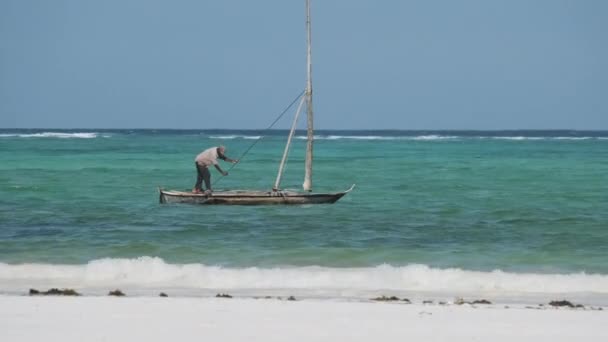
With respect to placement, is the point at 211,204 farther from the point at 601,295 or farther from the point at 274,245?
the point at 601,295

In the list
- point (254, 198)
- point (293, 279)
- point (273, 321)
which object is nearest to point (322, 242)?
point (293, 279)

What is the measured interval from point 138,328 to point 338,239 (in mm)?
10113

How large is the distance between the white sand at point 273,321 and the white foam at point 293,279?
7.01ft

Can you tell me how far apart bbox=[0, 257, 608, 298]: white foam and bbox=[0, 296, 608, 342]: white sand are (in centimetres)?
214

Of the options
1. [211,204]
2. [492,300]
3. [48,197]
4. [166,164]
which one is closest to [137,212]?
[211,204]

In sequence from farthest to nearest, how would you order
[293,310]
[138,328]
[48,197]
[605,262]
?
[48,197], [605,262], [293,310], [138,328]

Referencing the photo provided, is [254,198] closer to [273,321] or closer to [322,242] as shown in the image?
[322,242]

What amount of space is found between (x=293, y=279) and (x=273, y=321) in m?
4.26

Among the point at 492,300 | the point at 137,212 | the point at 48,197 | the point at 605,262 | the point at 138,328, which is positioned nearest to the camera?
the point at 138,328

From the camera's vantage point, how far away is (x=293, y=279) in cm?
1478

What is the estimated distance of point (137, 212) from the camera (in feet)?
83.1

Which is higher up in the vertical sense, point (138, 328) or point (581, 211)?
point (138, 328)

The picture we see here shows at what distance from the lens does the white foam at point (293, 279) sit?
14.2 meters
